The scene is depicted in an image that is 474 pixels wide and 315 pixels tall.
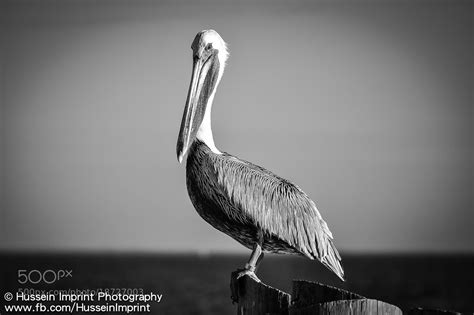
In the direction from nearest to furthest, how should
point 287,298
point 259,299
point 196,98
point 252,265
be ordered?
point 287,298 < point 259,299 < point 252,265 < point 196,98

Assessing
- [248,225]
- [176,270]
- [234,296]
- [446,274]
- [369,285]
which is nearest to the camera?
[234,296]

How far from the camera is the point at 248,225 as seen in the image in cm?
509

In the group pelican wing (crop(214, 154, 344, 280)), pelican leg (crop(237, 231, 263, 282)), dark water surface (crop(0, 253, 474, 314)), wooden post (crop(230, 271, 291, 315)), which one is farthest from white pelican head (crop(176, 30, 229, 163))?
dark water surface (crop(0, 253, 474, 314))

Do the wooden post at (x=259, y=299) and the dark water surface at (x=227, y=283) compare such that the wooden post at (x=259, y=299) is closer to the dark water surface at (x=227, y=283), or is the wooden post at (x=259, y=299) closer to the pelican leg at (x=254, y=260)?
the pelican leg at (x=254, y=260)

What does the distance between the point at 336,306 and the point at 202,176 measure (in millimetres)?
2206

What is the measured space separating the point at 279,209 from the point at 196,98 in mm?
896

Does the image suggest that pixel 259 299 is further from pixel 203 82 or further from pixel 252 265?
pixel 203 82

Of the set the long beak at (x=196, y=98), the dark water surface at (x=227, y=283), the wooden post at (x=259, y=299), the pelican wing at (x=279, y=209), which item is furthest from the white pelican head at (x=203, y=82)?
the dark water surface at (x=227, y=283)

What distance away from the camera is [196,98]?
5.32 m

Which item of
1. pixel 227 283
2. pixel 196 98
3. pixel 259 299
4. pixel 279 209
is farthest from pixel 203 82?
pixel 227 283

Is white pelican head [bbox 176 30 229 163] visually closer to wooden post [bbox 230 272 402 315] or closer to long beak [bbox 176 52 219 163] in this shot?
long beak [bbox 176 52 219 163]

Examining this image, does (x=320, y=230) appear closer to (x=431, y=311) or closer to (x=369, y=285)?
(x=431, y=311)

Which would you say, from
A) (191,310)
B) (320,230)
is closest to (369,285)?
(191,310)

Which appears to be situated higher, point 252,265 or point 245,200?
point 245,200
